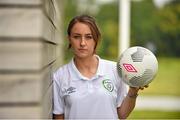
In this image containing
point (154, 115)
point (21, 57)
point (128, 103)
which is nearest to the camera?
point (21, 57)

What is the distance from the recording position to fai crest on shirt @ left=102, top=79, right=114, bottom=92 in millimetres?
2797

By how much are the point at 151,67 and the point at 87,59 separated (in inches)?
14.2

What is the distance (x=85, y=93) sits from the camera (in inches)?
107

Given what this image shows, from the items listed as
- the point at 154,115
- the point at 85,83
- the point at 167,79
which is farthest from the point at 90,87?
the point at 167,79

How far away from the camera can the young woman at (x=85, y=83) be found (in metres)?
2.74

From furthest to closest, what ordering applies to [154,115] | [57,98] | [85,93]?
[154,115]
[57,98]
[85,93]

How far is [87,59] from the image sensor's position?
290cm

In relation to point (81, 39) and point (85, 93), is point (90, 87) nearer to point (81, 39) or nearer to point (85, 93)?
point (85, 93)

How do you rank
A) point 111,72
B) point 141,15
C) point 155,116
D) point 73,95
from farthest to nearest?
point 141,15 → point 155,116 → point 111,72 → point 73,95

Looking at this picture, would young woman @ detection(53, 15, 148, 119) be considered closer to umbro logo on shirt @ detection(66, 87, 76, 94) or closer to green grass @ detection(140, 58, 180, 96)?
umbro logo on shirt @ detection(66, 87, 76, 94)

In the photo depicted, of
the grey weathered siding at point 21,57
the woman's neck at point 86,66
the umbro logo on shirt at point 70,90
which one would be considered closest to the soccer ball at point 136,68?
the woman's neck at point 86,66

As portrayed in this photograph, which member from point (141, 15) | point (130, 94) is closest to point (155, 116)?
point (141, 15)

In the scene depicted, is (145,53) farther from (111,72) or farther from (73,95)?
(73,95)

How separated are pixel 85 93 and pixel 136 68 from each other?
13.2 inches
